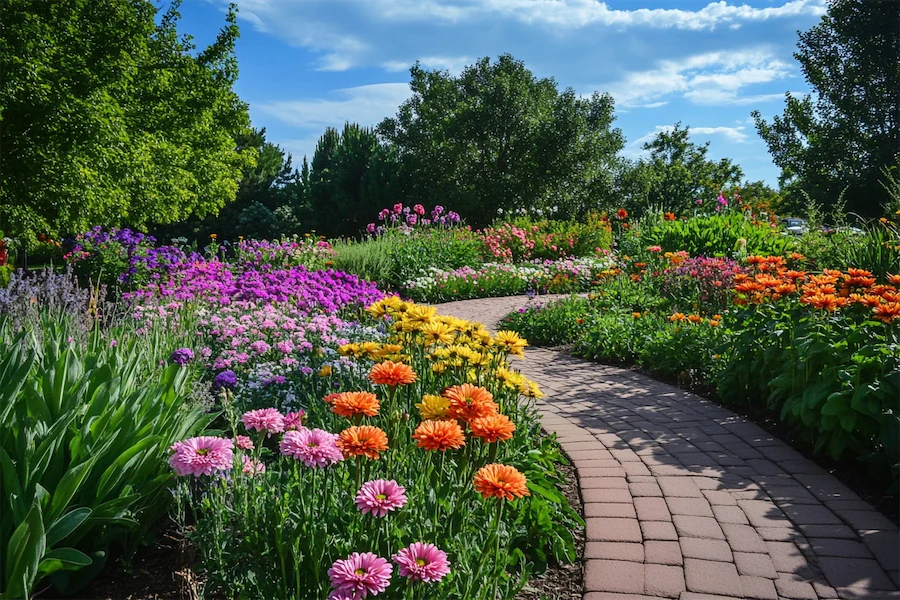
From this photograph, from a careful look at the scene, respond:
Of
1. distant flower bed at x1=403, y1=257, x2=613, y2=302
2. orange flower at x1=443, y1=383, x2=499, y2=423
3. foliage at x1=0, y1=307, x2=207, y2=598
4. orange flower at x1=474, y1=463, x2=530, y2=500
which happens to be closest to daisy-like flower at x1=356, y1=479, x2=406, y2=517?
orange flower at x1=474, y1=463, x2=530, y2=500

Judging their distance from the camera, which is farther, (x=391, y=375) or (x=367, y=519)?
(x=391, y=375)

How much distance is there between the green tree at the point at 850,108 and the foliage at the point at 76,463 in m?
23.8

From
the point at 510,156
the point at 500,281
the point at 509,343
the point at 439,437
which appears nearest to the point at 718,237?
the point at 500,281

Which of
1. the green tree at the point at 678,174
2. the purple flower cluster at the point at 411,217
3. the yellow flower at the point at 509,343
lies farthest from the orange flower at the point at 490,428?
the green tree at the point at 678,174

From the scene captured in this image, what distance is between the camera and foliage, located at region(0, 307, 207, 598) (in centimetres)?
202

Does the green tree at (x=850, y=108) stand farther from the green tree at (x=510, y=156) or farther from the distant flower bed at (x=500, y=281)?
the distant flower bed at (x=500, y=281)

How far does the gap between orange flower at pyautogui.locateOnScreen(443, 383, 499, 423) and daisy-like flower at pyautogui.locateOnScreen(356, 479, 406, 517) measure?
1.25 feet

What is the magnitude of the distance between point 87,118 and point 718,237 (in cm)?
1045

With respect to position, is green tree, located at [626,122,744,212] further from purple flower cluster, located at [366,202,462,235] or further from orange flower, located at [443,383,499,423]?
orange flower, located at [443,383,499,423]

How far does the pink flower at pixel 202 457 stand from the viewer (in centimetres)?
177

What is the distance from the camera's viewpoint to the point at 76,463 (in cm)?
229

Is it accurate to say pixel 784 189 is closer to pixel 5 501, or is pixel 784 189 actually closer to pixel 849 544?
pixel 849 544

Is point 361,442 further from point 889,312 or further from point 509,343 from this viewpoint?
point 889,312

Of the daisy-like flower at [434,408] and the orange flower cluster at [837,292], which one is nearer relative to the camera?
the daisy-like flower at [434,408]
